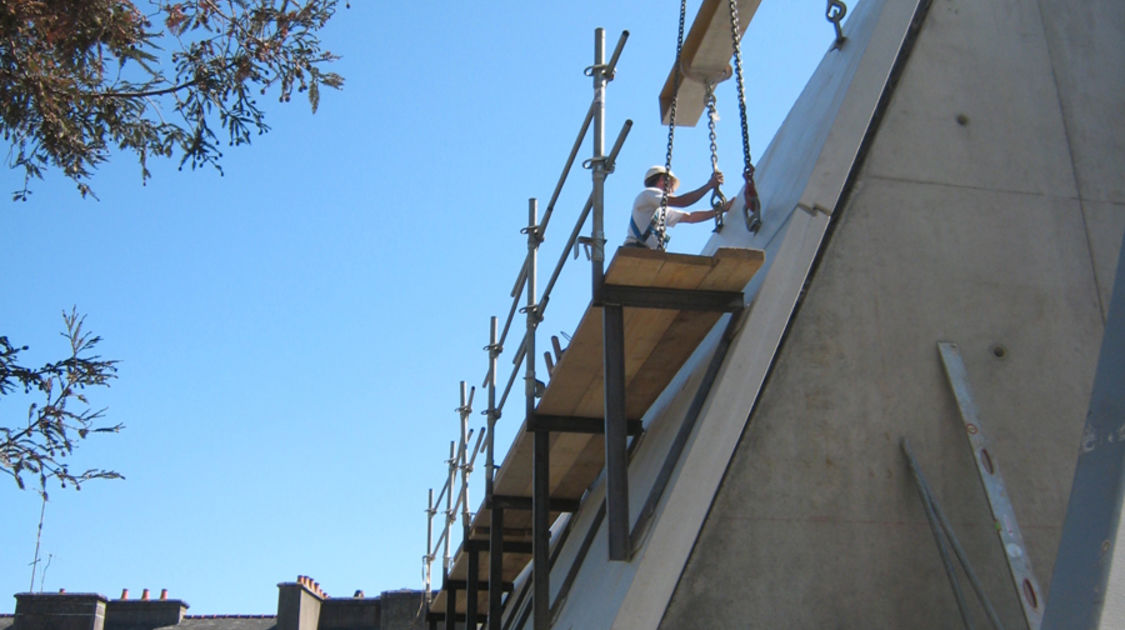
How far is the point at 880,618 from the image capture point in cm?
456

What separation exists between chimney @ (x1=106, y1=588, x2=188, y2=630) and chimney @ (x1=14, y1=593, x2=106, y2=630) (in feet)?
2.63

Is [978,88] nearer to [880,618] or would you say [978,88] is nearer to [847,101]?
[847,101]

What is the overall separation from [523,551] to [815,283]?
5239 millimetres

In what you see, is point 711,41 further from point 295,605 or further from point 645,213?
point 295,605

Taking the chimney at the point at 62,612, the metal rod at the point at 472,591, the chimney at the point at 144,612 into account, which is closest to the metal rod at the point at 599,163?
the metal rod at the point at 472,591

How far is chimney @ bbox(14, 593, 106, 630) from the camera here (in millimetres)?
19031

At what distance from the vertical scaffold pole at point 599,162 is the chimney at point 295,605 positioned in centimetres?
1516

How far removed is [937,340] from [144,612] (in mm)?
18470

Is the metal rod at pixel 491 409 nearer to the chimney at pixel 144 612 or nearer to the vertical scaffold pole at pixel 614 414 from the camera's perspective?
the vertical scaffold pole at pixel 614 414

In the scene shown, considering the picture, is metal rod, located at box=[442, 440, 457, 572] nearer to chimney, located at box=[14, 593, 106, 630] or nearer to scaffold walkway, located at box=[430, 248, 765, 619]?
scaffold walkway, located at box=[430, 248, 765, 619]

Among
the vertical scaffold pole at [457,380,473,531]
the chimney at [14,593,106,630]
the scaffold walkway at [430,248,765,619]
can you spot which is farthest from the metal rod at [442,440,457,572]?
the chimney at [14,593,106,630]

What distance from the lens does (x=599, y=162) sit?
5.57 m

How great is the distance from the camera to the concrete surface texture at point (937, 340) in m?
4.62

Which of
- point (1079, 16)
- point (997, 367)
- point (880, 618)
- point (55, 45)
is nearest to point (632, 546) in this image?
point (880, 618)
